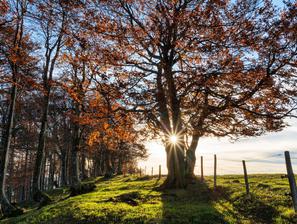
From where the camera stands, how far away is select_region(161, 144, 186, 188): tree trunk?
49.8 ft

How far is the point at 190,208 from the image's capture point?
1008 centimetres

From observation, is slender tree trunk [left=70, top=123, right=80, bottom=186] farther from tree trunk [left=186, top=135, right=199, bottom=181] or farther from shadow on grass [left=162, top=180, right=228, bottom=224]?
shadow on grass [left=162, top=180, right=228, bottom=224]

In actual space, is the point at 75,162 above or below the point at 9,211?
above

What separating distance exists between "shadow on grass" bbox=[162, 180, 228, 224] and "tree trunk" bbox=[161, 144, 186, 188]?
2.88 ft

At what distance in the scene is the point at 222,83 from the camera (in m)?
14.4

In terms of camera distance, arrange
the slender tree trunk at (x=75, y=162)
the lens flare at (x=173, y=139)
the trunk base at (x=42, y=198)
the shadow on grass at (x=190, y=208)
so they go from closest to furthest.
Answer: the shadow on grass at (x=190, y=208)
the trunk base at (x=42, y=198)
the lens flare at (x=173, y=139)
the slender tree trunk at (x=75, y=162)

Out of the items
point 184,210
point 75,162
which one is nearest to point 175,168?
point 184,210

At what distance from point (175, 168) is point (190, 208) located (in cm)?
517

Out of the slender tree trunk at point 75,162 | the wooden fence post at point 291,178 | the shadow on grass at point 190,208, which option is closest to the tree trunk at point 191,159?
the shadow on grass at point 190,208

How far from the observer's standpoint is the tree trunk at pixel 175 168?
1517 cm

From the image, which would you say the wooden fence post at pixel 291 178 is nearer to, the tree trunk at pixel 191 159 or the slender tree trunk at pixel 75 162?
the tree trunk at pixel 191 159

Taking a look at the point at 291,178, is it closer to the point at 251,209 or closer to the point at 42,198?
the point at 251,209

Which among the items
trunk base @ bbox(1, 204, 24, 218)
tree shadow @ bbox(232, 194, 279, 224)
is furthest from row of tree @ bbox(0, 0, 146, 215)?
tree shadow @ bbox(232, 194, 279, 224)

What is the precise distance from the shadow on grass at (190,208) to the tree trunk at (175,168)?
2.88ft
